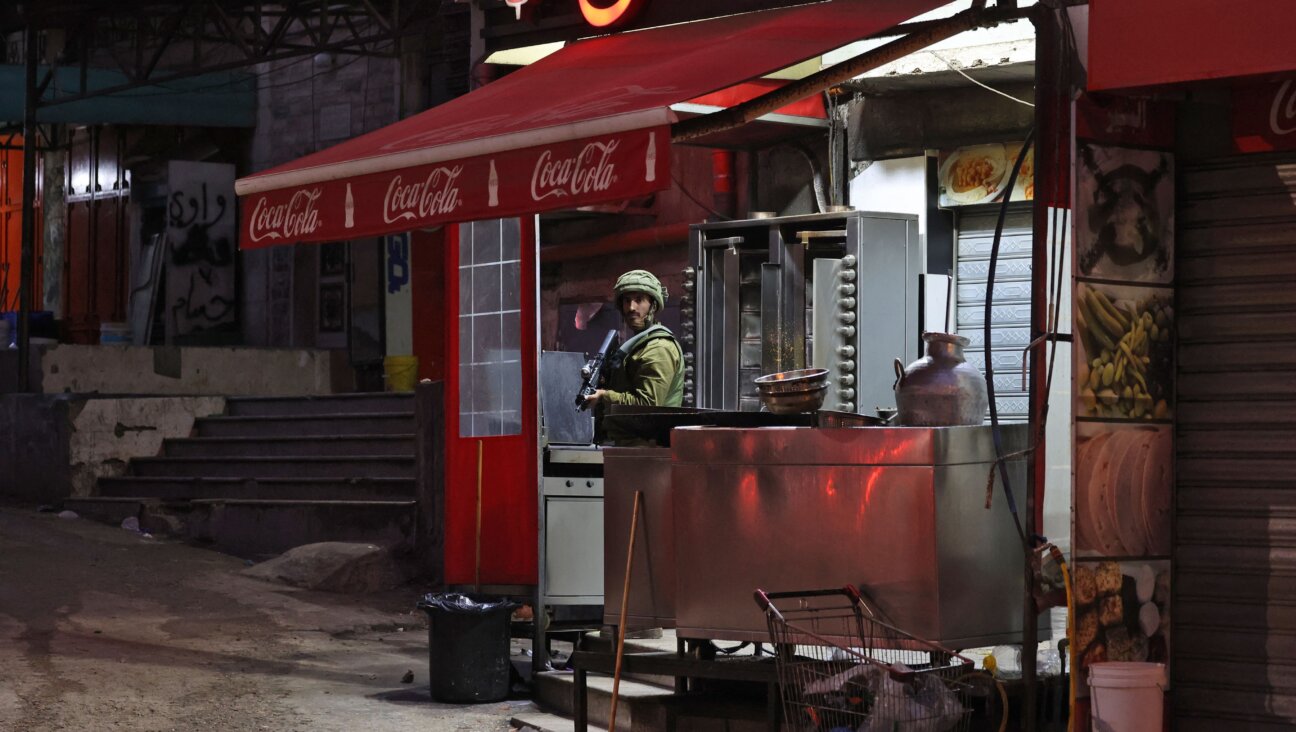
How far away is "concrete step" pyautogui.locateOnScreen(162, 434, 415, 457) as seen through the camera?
1587 centimetres

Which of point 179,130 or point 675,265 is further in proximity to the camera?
point 179,130

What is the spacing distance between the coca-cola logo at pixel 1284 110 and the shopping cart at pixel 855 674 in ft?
8.26

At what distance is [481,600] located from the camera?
30.6 ft

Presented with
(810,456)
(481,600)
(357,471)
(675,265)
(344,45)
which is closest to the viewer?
(810,456)

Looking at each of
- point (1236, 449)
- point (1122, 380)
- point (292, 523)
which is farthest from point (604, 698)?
point (292, 523)

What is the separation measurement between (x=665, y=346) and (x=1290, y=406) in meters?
4.00

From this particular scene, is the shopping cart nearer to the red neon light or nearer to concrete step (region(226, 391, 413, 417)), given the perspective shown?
the red neon light

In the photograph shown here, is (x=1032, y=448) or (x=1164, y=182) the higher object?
(x=1164, y=182)

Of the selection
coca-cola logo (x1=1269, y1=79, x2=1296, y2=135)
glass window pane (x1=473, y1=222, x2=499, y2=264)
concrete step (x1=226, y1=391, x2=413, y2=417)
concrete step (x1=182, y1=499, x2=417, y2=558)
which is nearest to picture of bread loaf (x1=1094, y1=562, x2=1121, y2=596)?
coca-cola logo (x1=1269, y1=79, x2=1296, y2=135)

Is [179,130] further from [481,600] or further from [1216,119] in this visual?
[1216,119]

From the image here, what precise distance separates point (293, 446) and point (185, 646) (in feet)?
19.6

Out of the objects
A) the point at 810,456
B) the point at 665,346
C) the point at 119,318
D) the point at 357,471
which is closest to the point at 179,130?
the point at 119,318

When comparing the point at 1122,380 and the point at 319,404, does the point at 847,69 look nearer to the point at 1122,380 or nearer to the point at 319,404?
the point at 1122,380

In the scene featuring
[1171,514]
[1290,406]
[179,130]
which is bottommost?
[1171,514]
